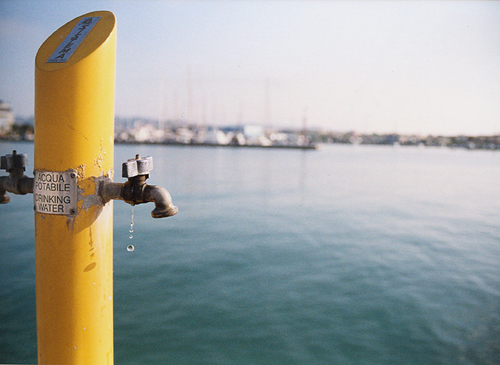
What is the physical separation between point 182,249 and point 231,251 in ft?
3.25

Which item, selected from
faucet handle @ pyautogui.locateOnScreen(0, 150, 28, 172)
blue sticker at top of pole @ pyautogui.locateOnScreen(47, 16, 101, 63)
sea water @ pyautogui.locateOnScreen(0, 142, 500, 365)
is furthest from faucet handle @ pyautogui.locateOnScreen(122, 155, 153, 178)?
sea water @ pyautogui.locateOnScreen(0, 142, 500, 365)

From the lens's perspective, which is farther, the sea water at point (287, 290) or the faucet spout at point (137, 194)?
the sea water at point (287, 290)

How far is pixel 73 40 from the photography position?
1.86 metres

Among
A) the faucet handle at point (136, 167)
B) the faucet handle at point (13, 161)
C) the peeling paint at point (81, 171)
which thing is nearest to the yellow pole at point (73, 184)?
the peeling paint at point (81, 171)

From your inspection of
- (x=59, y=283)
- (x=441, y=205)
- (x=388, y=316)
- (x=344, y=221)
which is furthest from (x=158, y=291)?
(x=441, y=205)

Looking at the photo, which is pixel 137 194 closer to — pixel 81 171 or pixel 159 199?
pixel 159 199

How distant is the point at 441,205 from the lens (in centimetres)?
1494

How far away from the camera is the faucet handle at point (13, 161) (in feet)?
6.66

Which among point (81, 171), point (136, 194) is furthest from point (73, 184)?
point (136, 194)

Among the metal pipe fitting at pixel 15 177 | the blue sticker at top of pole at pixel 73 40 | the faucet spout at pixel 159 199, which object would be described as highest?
the blue sticker at top of pole at pixel 73 40

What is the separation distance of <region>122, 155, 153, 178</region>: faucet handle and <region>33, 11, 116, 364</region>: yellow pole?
6.3 inches

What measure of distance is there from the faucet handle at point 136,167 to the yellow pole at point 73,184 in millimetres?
160

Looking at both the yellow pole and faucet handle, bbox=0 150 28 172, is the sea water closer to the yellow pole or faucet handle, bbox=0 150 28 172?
the yellow pole

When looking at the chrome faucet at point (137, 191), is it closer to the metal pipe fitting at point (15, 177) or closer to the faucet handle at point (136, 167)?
the faucet handle at point (136, 167)
